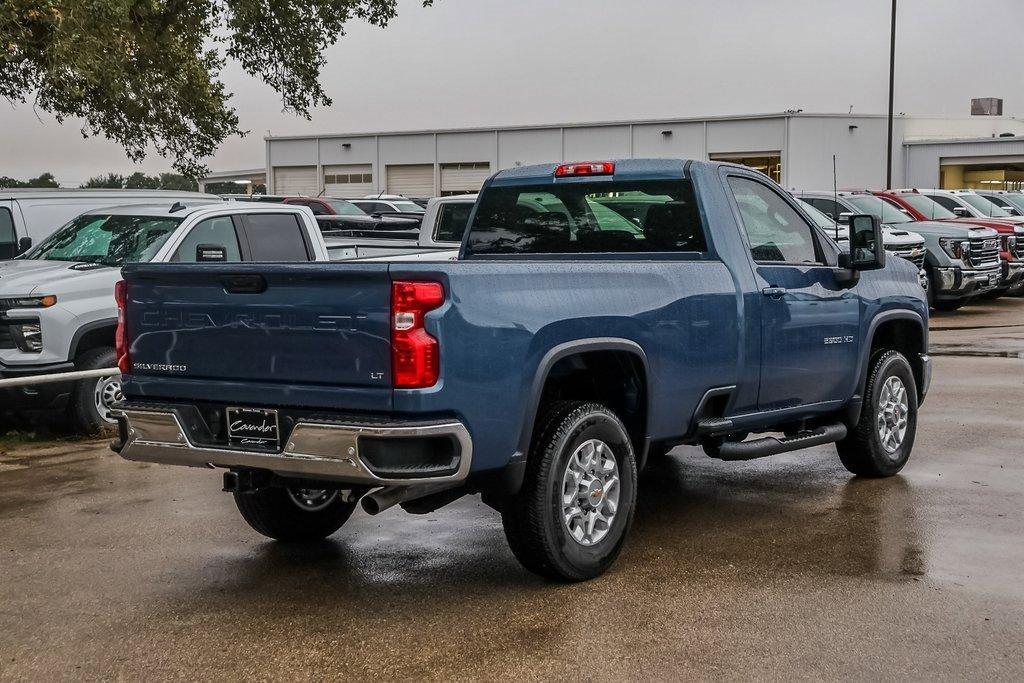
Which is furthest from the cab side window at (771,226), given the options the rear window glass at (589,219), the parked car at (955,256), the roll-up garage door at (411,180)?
the roll-up garage door at (411,180)

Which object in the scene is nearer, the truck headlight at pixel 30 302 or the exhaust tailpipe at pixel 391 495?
the exhaust tailpipe at pixel 391 495

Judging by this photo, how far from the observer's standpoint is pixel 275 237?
442 inches

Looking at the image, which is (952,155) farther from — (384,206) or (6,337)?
(6,337)

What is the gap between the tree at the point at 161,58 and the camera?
639 inches

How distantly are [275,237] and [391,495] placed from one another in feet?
19.7

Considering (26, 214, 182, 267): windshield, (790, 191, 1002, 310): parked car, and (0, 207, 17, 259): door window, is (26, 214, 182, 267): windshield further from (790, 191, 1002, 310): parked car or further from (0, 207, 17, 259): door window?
(790, 191, 1002, 310): parked car

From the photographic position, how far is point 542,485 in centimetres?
589

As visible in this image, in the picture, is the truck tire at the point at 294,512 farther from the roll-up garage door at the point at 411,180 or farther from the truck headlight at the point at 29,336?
the roll-up garage door at the point at 411,180

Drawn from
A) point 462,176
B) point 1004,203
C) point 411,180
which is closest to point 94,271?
point 1004,203

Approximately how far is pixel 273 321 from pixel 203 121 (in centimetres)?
1934

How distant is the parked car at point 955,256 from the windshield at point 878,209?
64cm

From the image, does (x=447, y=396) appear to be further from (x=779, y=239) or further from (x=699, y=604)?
(x=779, y=239)

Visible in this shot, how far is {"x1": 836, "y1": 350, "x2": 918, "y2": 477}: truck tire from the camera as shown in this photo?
331 inches

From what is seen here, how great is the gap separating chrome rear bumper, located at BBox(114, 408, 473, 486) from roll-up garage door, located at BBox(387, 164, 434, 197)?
6427 cm
